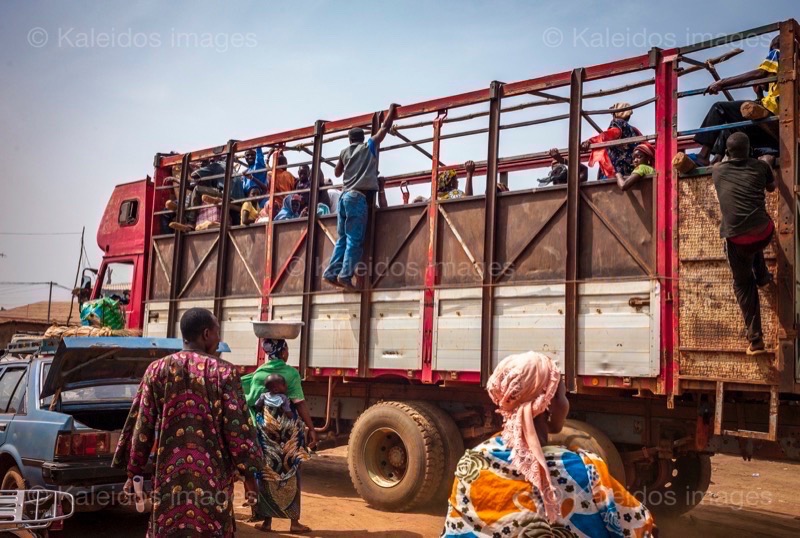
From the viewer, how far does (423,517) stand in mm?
6879

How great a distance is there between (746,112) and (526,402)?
392 centimetres

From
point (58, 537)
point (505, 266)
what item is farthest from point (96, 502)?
point (505, 266)

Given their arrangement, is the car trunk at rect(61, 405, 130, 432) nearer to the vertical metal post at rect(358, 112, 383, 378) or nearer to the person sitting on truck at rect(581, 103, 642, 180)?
the vertical metal post at rect(358, 112, 383, 378)

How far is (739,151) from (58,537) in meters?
5.73

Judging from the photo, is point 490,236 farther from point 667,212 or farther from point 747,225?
point 747,225

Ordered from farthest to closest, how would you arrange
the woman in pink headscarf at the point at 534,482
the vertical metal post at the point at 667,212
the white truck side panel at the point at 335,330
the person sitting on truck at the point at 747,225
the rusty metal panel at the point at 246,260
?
the rusty metal panel at the point at 246,260 → the white truck side panel at the point at 335,330 → the vertical metal post at the point at 667,212 → the person sitting on truck at the point at 747,225 → the woman in pink headscarf at the point at 534,482

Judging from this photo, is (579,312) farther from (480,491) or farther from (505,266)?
(480,491)

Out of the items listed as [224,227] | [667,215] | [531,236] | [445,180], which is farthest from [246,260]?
[667,215]

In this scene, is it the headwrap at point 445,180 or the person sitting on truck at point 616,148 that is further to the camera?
the headwrap at point 445,180

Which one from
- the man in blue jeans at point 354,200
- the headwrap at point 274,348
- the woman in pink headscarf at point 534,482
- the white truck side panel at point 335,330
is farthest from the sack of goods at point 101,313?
the woman in pink headscarf at point 534,482

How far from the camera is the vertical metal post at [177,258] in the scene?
9.33 m

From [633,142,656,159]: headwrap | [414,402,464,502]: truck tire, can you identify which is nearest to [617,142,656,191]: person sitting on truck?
[633,142,656,159]: headwrap

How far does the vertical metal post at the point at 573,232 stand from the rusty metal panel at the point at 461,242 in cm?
87

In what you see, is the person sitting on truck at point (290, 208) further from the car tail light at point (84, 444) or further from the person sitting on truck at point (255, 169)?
the car tail light at point (84, 444)
